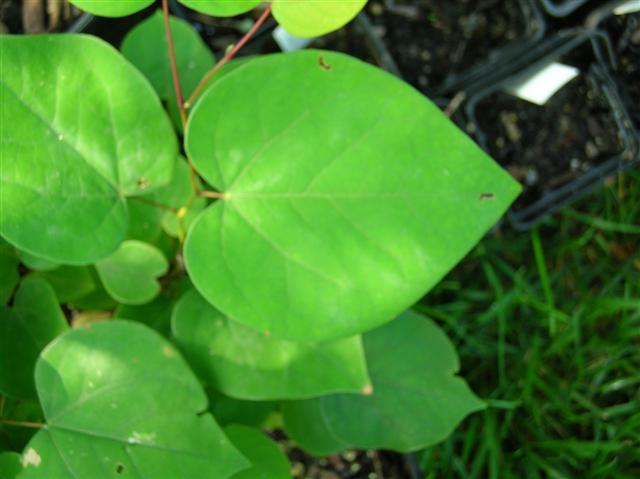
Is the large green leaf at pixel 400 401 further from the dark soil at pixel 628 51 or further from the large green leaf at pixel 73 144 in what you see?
the dark soil at pixel 628 51

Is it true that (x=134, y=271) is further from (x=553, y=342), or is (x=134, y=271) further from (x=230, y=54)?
(x=553, y=342)

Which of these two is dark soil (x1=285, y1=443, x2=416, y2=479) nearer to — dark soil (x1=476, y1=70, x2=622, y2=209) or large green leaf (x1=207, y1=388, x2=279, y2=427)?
large green leaf (x1=207, y1=388, x2=279, y2=427)

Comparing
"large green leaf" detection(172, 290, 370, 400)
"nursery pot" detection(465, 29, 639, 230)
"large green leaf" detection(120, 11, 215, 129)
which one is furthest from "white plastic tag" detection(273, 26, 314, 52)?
"large green leaf" detection(172, 290, 370, 400)

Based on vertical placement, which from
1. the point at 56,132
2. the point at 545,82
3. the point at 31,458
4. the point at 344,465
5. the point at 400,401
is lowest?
the point at 344,465

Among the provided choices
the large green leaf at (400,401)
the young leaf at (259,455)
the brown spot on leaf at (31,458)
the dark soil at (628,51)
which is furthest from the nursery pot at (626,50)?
the brown spot on leaf at (31,458)

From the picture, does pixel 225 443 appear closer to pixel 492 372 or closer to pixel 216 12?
pixel 216 12

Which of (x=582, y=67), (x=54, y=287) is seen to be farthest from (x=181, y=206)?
(x=582, y=67)

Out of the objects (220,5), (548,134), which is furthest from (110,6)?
(548,134)
